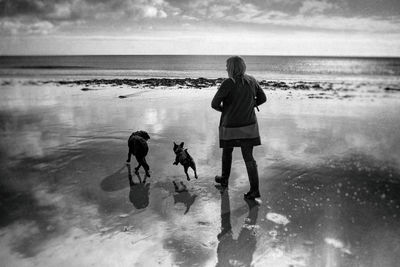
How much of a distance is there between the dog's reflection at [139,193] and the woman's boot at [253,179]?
5.92 ft

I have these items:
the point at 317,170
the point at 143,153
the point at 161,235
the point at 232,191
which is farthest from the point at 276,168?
the point at 161,235

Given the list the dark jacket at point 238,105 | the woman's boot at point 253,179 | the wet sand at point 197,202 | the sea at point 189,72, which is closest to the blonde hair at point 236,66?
the dark jacket at point 238,105

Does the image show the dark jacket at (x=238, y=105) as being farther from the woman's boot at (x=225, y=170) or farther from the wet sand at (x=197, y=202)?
the wet sand at (x=197, y=202)

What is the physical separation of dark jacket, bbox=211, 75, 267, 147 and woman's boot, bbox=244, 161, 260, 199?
0.38 metres

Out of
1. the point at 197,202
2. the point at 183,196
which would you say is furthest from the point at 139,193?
the point at 197,202

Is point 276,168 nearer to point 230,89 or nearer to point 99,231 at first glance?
point 230,89

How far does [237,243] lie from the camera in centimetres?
398

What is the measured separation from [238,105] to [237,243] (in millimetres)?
2218

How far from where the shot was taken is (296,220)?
178 inches

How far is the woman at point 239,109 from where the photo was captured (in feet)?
16.5

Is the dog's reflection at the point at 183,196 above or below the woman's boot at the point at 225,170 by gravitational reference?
below

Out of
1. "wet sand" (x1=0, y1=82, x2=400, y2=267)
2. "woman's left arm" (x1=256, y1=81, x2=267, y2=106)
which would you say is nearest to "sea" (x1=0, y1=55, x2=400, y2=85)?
"wet sand" (x1=0, y1=82, x2=400, y2=267)

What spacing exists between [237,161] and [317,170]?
5.87 ft

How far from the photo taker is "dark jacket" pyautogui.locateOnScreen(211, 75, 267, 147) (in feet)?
16.6
